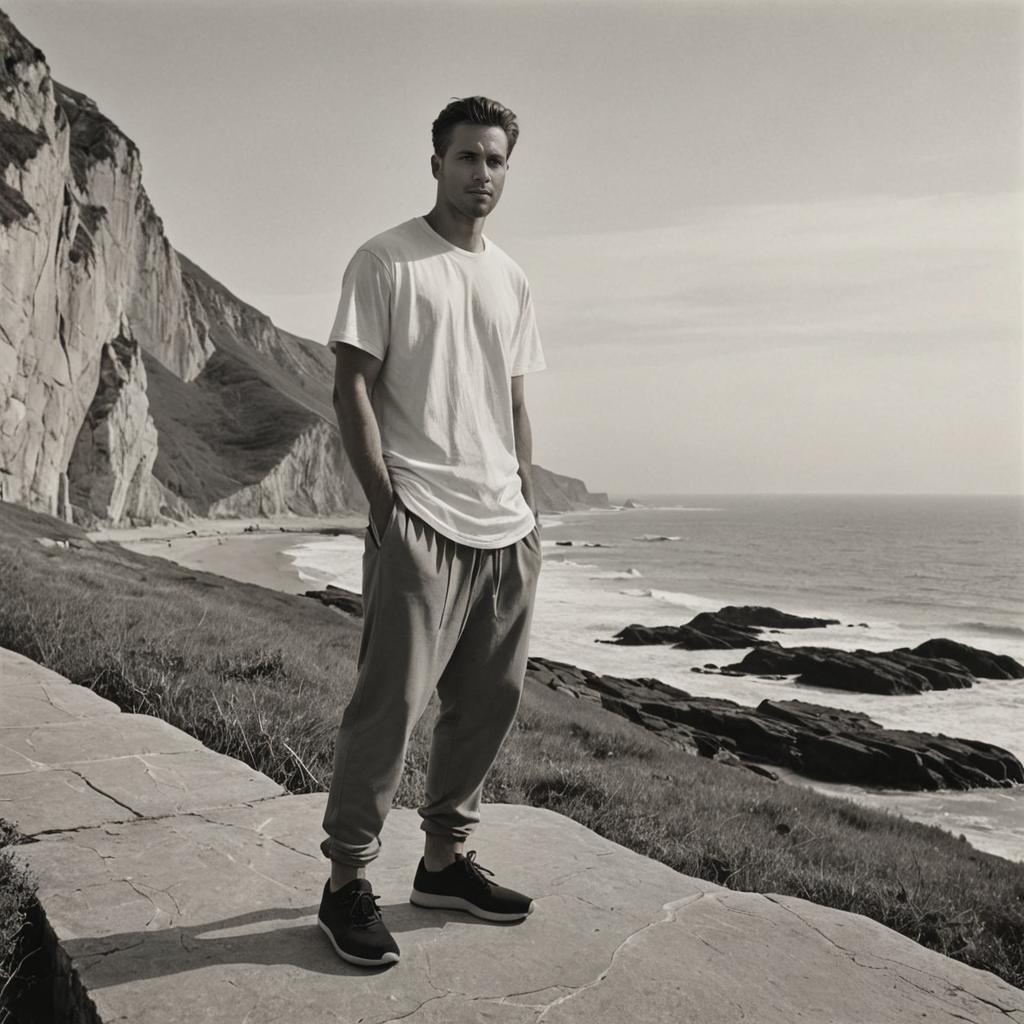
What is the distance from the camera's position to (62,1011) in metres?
2.28

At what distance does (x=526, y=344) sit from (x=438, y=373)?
1.55 feet

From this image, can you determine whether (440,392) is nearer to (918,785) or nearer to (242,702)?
(242,702)

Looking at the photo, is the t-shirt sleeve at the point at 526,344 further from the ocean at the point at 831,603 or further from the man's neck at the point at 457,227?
the ocean at the point at 831,603

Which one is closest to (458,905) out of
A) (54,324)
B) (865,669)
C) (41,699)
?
(41,699)

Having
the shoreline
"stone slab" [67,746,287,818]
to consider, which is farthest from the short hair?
the shoreline

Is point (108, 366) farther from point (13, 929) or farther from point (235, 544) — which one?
point (13, 929)

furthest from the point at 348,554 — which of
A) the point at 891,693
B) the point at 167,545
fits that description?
the point at 891,693

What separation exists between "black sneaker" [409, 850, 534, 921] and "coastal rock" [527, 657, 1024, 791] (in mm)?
12483

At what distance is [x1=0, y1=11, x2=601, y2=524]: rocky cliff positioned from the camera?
137 feet

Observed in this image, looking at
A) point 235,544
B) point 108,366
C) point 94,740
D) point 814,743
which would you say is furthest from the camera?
point 235,544

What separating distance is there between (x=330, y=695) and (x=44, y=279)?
4395 cm

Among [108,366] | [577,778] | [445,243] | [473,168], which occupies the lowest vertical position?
[577,778]

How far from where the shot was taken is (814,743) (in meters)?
16.1

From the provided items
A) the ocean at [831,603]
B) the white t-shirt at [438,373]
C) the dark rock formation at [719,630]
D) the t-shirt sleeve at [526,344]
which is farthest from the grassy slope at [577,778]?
the dark rock formation at [719,630]
